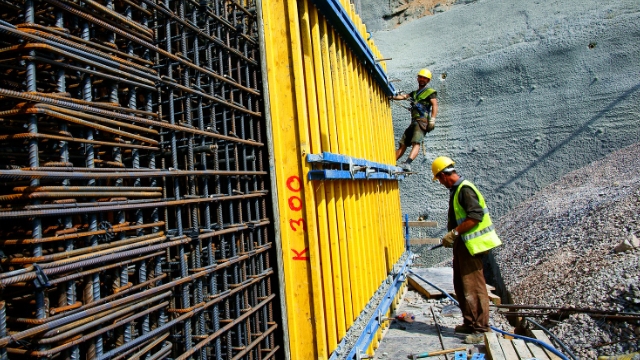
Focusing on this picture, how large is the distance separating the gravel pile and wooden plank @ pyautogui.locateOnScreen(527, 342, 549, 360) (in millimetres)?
687

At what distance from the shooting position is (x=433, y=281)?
7.55m

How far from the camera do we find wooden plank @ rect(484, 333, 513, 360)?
416 centimetres

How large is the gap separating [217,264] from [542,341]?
11.9 feet

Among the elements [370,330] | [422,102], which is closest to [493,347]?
[370,330]

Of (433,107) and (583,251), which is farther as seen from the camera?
(433,107)

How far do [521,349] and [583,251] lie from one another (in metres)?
3.39

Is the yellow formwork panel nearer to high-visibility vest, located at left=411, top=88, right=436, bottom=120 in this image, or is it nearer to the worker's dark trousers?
the worker's dark trousers

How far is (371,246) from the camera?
16.2 feet

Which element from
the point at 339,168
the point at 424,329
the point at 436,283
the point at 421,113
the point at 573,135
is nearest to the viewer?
the point at 339,168

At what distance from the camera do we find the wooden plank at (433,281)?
22.7 ft

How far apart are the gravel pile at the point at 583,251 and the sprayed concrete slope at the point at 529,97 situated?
828 millimetres

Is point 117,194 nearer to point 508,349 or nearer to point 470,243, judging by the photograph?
point 470,243

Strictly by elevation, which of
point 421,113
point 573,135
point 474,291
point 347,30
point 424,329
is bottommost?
point 424,329

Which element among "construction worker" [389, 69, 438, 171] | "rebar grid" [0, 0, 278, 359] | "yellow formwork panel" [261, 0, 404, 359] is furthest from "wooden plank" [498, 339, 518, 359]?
"construction worker" [389, 69, 438, 171]
